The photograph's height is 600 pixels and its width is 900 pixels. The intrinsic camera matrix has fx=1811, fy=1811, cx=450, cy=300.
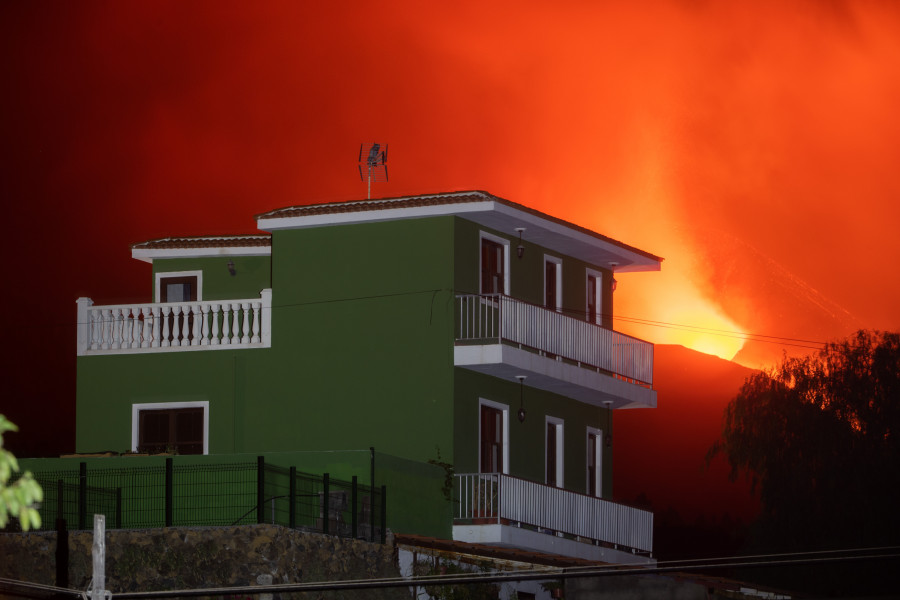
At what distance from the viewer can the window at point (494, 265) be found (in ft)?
132

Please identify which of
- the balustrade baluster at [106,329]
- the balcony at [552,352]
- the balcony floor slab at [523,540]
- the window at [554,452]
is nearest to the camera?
the balcony floor slab at [523,540]

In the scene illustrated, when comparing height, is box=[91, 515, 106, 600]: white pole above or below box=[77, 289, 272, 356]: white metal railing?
below

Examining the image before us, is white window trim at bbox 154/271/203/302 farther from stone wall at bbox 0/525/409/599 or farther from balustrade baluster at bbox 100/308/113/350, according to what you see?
stone wall at bbox 0/525/409/599

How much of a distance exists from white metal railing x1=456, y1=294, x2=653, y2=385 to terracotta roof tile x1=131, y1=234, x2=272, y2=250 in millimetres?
6801

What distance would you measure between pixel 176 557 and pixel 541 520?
368 inches

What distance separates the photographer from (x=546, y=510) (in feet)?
127

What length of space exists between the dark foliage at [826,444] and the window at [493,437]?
48.0 feet

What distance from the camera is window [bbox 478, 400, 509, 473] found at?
39.4 m

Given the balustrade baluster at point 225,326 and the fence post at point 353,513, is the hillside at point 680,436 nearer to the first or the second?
the balustrade baluster at point 225,326

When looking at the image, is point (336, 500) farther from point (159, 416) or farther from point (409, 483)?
point (159, 416)

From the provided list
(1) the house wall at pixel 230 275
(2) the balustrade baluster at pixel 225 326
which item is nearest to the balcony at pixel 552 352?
(2) the balustrade baluster at pixel 225 326

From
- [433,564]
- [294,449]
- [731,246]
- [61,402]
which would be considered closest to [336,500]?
[433,564]

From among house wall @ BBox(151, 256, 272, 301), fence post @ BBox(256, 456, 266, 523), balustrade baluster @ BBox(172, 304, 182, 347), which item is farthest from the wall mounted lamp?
fence post @ BBox(256, 456, 266, 523)

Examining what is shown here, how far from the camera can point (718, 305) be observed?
83375 mm
